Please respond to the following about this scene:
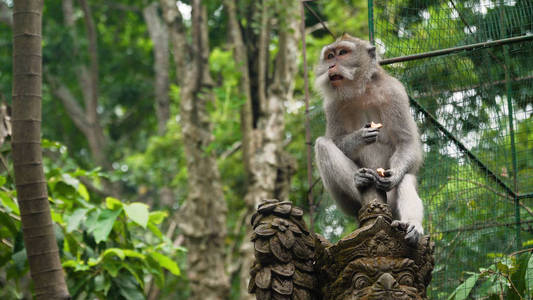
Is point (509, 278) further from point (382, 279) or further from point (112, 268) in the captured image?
point (112, 268)

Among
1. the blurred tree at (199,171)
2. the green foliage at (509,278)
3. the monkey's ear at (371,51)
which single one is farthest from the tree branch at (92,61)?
the green foliage at (509,278)

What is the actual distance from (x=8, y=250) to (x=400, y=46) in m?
3.95

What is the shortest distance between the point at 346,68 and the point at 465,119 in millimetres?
1276

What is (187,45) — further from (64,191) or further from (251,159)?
(64,191)

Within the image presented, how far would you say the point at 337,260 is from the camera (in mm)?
3492

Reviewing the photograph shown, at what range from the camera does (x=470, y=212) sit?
567 cm

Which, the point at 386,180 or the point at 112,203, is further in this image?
the point at 112,203

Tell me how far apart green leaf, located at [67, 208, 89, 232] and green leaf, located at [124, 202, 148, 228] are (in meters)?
0.38

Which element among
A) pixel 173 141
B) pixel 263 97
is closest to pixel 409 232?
pixel 263 97

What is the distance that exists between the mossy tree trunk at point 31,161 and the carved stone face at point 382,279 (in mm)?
1835

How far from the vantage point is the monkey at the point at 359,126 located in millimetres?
4781

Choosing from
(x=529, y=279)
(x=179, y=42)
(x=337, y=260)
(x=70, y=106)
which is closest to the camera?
(x=337, y=260)

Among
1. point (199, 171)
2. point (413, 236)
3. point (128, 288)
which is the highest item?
point (199, 171)

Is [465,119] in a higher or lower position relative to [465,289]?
higher
